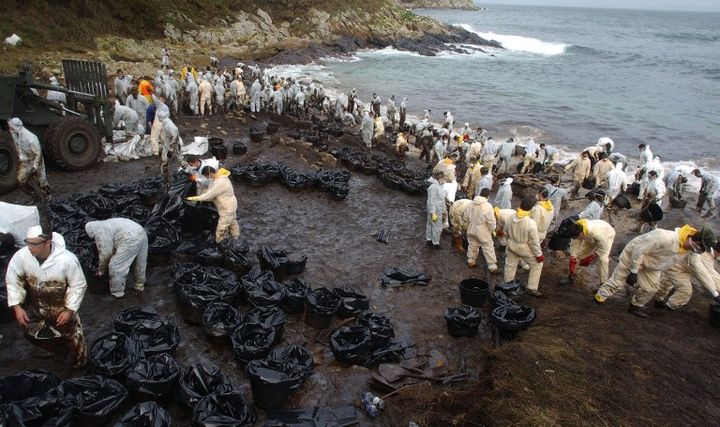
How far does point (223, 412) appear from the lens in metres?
4.01

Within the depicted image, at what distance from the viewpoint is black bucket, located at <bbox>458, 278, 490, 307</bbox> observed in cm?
662

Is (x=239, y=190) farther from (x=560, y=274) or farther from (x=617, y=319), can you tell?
(x=617, y=319)

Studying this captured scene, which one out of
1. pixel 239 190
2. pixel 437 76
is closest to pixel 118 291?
pixel 239 190

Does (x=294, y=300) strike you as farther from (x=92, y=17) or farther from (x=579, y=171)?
(x=92, y=17)

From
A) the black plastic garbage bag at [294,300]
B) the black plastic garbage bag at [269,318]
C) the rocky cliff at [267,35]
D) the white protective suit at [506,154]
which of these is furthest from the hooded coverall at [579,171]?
the rocky cliff at [267,35]

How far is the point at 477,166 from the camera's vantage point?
39.6 ft

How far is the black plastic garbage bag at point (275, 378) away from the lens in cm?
432

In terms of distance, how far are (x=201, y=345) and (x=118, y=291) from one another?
5.26ft

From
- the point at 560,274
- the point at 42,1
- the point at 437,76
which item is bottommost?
the point at 560,274

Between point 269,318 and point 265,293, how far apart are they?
0.65m

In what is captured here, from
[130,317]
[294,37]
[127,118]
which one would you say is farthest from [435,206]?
[294,37]

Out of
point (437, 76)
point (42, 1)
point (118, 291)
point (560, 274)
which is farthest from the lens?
point (437, 76)

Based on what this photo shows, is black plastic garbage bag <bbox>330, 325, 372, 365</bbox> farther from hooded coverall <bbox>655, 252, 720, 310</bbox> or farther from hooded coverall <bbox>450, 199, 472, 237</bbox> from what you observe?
hooded coverall <bbox>655, 252, 720, 310</bbox>

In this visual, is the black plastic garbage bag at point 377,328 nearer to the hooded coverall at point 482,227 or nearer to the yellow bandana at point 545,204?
the hooded coverall at point 482,227
